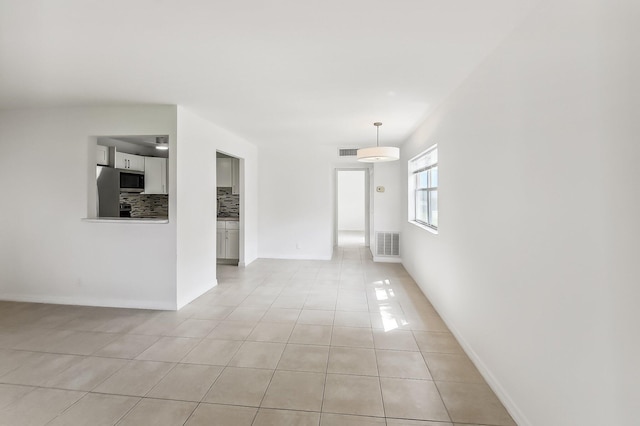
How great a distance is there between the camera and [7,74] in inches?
108

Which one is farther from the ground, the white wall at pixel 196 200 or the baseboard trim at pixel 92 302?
the white wall at pixel 196 200

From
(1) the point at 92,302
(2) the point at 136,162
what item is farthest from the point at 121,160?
(1) the point at 92,302

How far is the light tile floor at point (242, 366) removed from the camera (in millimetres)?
1936

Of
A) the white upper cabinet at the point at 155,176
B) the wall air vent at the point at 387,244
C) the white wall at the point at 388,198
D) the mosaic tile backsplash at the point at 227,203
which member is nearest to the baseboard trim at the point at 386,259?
the wall air vent at the point at 387,244

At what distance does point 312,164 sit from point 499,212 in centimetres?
479

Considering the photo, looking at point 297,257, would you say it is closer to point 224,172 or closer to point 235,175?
point 235,175

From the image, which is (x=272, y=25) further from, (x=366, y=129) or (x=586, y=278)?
(x=366, y=129)

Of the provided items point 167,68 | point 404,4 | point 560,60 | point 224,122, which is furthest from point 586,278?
point 224,122

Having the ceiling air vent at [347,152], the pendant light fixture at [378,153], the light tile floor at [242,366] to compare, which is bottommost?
the light tile floor at [242,366]

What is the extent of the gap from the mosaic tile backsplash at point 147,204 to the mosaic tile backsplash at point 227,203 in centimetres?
115

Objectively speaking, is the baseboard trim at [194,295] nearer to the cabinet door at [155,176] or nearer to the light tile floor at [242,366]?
the light tile floor at [242,366]

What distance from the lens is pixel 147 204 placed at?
6375 mm

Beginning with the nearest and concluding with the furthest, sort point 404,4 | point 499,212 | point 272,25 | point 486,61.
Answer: point 404,4 < point 272,25 < point 499,212 < point 486,61

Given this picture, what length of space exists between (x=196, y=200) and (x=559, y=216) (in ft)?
12.8
